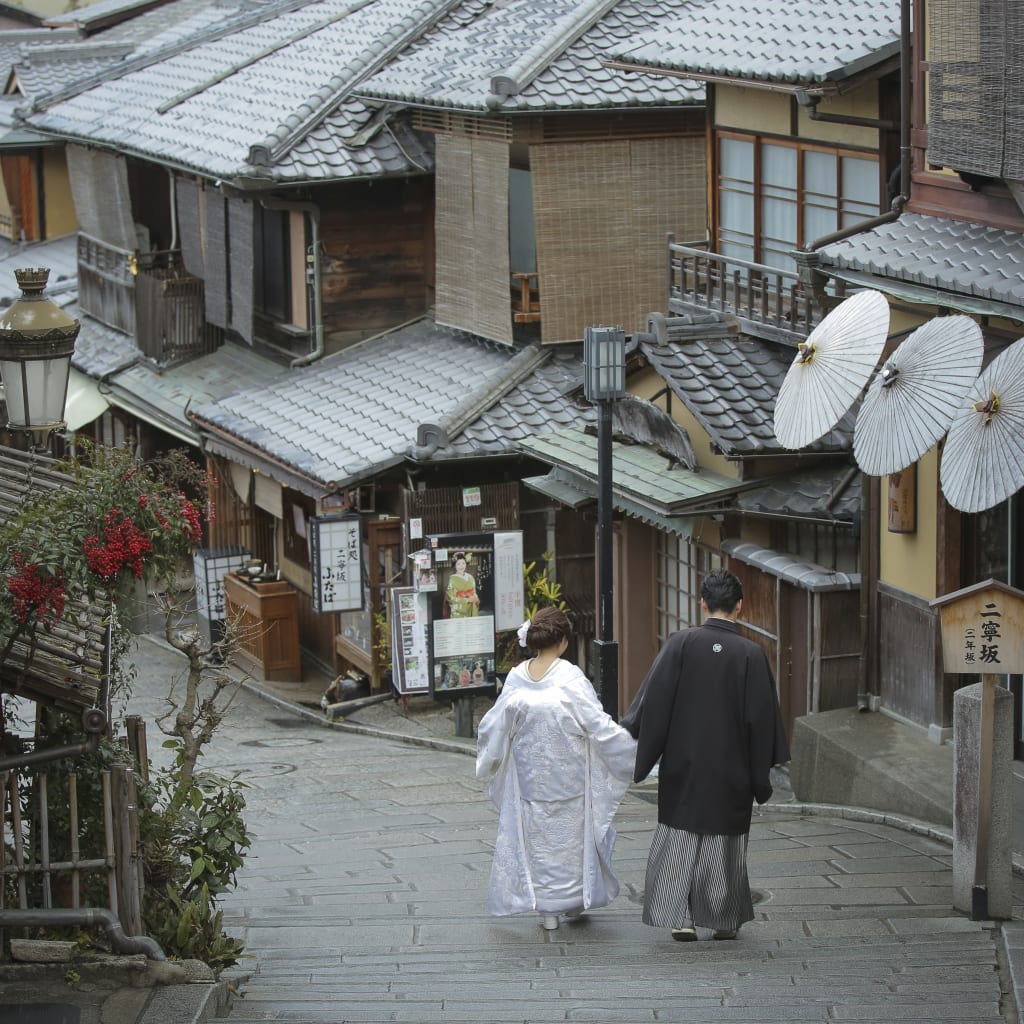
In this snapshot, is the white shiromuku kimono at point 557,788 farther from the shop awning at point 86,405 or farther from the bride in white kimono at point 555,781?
the shop awning at point 86,405

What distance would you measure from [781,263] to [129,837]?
33.5 ft

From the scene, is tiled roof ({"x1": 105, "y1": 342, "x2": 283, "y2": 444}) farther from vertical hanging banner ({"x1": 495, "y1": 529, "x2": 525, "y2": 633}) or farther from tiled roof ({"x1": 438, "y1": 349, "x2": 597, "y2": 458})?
vertical hanging banner ({"x1": 495, "y1": 529, "x2": 525, "y2": 633})

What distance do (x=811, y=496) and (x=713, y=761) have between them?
17.8ft

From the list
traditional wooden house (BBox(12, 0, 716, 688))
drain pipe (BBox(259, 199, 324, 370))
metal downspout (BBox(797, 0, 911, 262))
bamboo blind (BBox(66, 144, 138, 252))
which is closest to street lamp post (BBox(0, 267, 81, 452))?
metal downspout (BBox(797, 0, 911, 262))

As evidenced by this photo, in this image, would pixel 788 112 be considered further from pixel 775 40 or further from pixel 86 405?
pixel 86 405

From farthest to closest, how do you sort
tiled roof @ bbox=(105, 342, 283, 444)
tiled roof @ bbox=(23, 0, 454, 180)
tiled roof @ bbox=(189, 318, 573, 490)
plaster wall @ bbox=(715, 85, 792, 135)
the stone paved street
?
tiled roof @ bbox=(105, 342, 283, 444) → tiled roof @ bbox=(23, 0, 454, 180) → tiled roof @ bbox=(189, 318, 573, 490) → plaster wall @ bbox=(715, 85, 792, 135) → the stone paved street

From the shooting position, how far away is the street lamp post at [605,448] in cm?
1312

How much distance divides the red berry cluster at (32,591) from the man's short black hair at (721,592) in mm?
3208

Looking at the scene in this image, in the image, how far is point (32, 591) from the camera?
6.56 m

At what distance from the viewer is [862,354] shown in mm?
10188

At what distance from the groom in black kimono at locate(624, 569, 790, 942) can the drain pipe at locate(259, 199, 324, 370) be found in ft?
42.8

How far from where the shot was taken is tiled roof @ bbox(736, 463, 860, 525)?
1314 centimetres

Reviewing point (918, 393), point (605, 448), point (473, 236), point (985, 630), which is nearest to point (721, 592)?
point (985, 630)

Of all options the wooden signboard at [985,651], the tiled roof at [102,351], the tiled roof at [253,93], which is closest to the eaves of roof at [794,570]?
the wooden signboard at [985,651]
